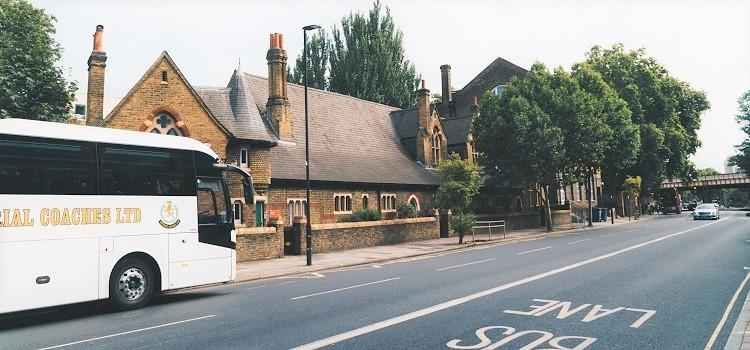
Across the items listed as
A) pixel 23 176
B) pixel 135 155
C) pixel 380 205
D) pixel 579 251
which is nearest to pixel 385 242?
pixel 380 205

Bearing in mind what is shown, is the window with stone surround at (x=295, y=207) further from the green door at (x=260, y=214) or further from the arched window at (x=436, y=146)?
the arched window at (x=436, y=146)

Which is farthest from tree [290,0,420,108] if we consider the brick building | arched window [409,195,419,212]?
arched window [409,195,419,212]

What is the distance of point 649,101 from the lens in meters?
56.9

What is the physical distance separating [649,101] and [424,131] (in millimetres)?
34818

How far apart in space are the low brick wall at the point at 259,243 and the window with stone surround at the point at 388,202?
34.5 ft

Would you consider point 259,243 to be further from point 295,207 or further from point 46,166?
point 46,166

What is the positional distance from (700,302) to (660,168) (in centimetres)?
5587

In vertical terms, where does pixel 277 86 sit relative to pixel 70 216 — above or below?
above

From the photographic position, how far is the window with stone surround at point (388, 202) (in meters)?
31.7

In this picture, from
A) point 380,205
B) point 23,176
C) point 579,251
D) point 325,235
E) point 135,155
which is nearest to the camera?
point 23,176

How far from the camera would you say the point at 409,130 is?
131 ft

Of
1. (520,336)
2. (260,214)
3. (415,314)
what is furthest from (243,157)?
(520,336)

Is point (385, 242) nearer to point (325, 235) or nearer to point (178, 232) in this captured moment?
point (325, 235)

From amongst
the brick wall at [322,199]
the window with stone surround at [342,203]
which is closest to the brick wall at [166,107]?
the brick wall at [322,199]
